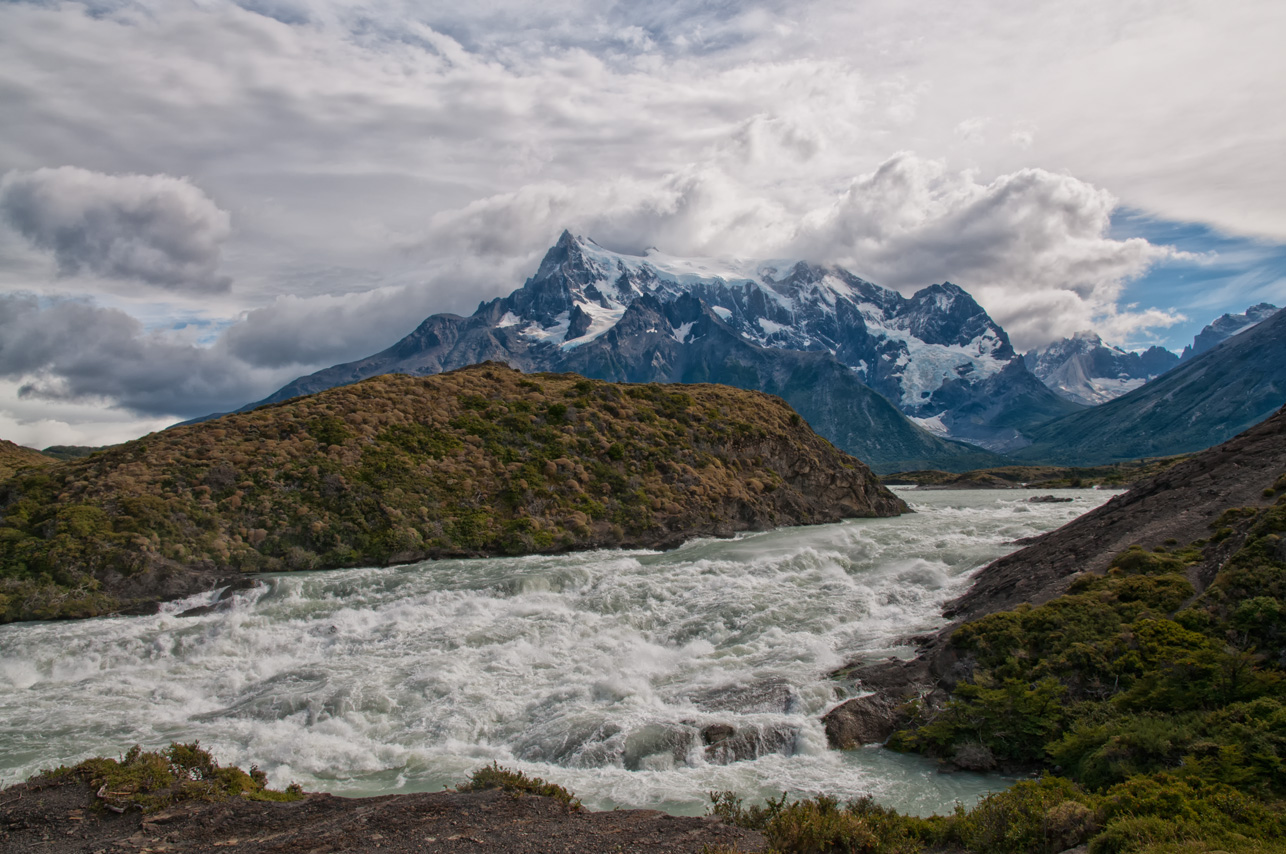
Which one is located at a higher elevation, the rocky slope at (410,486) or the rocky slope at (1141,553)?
the rocky slope at (410,486)

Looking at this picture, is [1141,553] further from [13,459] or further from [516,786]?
[13,459]

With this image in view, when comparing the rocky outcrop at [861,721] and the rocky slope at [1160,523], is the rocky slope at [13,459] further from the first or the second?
the rocky slope at [1160,523]

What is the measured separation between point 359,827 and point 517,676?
12.5m

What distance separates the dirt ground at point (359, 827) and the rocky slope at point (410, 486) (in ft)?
88.0

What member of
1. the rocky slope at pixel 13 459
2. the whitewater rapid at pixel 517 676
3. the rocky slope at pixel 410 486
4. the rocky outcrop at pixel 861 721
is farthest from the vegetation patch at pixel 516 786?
the rocky slope at pixel 13 459

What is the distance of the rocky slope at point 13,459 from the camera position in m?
54.4

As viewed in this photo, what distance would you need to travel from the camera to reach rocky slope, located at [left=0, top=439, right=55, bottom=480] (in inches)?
2142

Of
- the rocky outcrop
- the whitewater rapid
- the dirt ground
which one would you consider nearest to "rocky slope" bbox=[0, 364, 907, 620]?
the whitewater rapid

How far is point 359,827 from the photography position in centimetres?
1270

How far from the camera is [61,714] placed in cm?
2311

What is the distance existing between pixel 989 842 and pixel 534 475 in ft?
154

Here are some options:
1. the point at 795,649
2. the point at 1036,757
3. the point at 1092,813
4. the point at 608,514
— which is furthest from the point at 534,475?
the point at 1092,813

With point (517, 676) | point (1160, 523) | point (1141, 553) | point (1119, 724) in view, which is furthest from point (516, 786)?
point (1160, 523)

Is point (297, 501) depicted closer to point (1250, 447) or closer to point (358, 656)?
point (358, 656)
